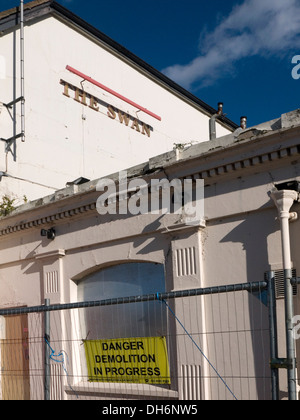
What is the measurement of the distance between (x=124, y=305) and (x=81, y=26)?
10217 mm

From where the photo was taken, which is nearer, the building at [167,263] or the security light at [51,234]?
the building at [167,263]

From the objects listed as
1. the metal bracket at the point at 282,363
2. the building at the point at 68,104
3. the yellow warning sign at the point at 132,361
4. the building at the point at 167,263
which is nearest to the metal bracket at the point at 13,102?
the building at the point at 68,104

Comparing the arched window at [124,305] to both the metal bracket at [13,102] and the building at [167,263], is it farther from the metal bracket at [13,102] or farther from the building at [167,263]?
the metal bracket at [13,102]

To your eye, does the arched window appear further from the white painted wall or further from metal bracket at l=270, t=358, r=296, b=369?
the white painted wall

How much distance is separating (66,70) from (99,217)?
7.40m

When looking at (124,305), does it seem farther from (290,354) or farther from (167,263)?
(290,354)

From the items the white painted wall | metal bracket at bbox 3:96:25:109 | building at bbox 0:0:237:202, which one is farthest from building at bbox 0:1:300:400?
metal bracket at bbox 3:96:25:109

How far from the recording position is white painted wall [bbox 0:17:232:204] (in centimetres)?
1491

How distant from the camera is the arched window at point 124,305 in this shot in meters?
9.55

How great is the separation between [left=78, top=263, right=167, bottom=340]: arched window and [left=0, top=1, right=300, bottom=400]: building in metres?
0.02

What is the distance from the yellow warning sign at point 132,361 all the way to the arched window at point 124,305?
219 millimetres
